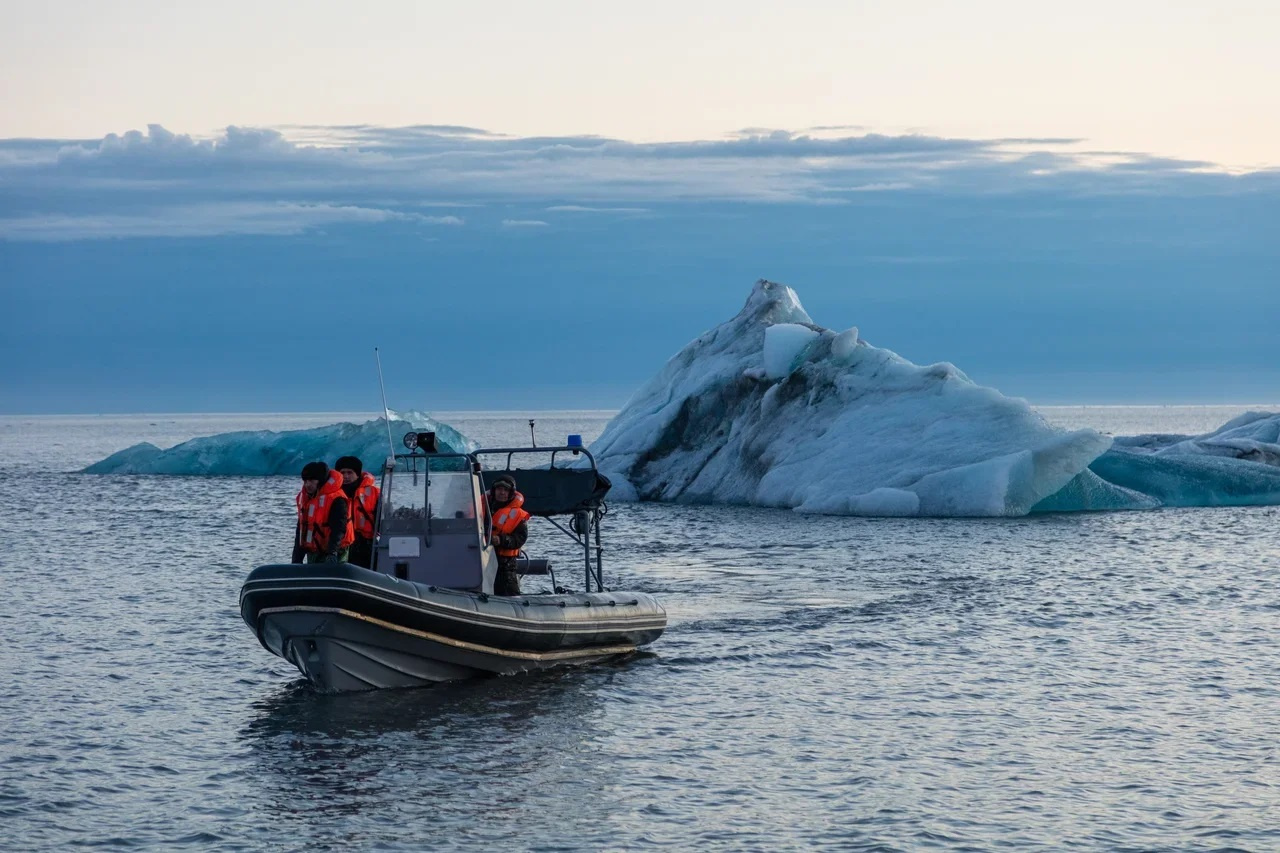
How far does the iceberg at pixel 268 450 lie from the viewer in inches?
2009

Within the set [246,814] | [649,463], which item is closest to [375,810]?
[246,814]

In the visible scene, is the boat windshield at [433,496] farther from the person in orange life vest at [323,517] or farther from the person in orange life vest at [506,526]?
the person in orange life vest at [323,517]

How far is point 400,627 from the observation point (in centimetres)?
1340

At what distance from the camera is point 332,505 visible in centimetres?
1334

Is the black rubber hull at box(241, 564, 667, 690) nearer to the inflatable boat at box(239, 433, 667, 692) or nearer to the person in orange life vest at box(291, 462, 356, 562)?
the inflatable boat at box(239, 433, 667, 692)

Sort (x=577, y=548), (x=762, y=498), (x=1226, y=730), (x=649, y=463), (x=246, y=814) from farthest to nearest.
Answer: (x=649, y=463) < (x=762, y=498) < (x=577, y=548) < (x=1226, y=730) < (x=246, y=814)

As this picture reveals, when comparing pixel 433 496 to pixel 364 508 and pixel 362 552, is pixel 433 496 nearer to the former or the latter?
pixel 364 508

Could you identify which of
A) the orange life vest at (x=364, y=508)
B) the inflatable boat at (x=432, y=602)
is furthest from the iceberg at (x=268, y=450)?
the orange life vest at (x=364, y=508)

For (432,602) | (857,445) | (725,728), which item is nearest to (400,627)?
(432,602)

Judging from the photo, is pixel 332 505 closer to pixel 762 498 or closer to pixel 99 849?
Answer: pixel 99 849

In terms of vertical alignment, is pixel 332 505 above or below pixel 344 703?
above

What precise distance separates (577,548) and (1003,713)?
18.9 metres

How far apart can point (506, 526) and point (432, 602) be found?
1329mm

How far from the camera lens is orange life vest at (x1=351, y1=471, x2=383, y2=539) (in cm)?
1386
